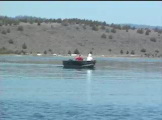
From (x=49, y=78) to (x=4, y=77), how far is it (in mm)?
3700

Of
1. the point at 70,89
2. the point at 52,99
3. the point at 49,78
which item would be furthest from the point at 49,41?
the point at 52,99

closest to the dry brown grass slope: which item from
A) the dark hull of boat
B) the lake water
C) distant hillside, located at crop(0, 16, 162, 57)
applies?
distant hillside, located at crop(0, 16, 162, 57)

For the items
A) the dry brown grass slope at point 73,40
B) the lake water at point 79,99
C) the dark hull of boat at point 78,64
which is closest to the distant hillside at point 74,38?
the dry brown grass slope at point 73,40

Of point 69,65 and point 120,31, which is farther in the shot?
point 120,31

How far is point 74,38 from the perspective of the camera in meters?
110

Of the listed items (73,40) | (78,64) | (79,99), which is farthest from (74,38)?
(79,99)

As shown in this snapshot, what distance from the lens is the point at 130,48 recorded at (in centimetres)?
11075

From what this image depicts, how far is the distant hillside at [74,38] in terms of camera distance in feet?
343

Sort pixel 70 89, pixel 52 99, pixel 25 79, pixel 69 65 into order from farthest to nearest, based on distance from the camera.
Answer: pixel 69 65 < pixel 25 79 < pixel 70 89 < pixel 52 99

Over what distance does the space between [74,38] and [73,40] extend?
1.14 metres

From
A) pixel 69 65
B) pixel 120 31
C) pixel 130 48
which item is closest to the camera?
pixel 69 65

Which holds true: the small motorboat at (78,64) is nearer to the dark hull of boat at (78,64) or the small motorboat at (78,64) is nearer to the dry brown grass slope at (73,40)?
the dark hull of boat at (78,64)

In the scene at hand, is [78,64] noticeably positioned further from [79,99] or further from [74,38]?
[74,38]

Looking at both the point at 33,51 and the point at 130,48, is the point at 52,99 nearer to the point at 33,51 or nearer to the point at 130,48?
the point at 33,51
